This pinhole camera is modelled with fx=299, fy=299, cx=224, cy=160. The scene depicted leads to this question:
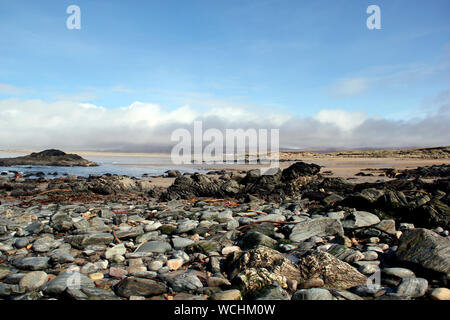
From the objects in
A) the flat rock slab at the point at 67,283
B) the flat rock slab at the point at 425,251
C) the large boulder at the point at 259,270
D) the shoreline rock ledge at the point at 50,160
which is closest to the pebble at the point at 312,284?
the large boulder at the point at 259,270

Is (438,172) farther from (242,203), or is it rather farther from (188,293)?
(188,293)

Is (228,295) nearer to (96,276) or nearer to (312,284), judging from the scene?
(312,284)

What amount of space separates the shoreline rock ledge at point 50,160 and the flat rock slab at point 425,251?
113ft

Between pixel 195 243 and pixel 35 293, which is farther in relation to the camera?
pixel 195 243

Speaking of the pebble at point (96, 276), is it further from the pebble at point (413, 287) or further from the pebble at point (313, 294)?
the pebble at point (413, 287)

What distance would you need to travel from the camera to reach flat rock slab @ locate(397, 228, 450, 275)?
322cm

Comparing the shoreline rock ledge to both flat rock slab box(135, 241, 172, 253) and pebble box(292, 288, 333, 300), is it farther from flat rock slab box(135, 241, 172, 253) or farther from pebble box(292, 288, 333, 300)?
pebble box(292, 288, 333, 300)

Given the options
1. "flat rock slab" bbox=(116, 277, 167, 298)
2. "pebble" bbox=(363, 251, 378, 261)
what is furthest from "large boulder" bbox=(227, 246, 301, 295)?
"pebble" bbox=(363, 251, 378, 261)

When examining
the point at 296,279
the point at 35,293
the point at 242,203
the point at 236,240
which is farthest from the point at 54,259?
the point at 242,203

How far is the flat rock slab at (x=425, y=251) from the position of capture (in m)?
3.22

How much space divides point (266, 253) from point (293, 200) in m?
6.55

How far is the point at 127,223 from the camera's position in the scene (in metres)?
6.23
